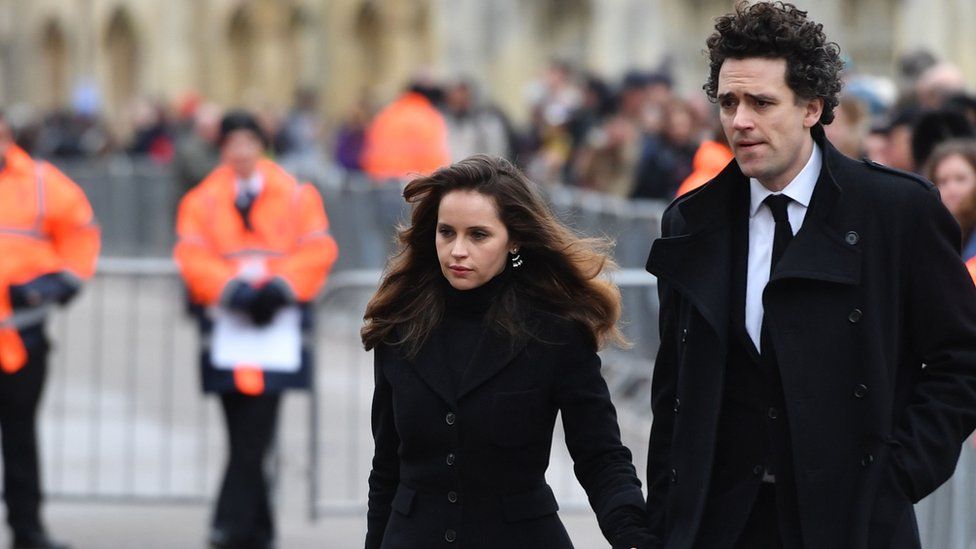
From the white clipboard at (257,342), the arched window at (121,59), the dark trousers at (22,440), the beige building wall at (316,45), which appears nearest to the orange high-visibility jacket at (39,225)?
the dark trousers at (22,440)

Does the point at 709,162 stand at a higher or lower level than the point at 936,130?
lower

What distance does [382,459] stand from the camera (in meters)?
5.01

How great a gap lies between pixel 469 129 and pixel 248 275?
8983mm

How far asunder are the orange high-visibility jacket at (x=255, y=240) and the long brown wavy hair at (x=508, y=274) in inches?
156

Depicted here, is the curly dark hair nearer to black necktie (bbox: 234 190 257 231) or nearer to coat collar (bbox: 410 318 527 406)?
coat collar (bbox: 410 318 527 406)

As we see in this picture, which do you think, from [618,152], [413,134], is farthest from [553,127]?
[618,152]

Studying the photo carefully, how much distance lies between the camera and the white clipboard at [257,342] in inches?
352

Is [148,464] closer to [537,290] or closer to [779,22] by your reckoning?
[537,290]

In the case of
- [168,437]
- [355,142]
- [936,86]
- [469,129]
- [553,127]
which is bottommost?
[168,437]

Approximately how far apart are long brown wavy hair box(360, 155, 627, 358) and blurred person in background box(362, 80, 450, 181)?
11.4 m

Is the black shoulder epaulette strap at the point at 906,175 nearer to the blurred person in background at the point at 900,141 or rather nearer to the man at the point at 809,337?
the man at the point at 809,337

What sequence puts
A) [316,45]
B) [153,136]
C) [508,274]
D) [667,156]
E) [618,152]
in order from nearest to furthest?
1. [508,274]
2. [667,156]
3. [618,152]
4. [153,136]
5. [316,45]

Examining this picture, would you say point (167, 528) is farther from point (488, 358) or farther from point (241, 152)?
point (488, 358)

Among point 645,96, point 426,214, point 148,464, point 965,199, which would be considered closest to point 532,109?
point 645,96
